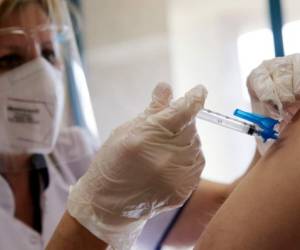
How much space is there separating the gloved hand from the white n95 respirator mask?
0.62m

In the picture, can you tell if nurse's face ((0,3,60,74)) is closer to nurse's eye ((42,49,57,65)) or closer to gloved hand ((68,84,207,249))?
nurse's eye ((42,49,57,65))

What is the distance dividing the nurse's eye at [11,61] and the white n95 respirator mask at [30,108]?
0.06 feet

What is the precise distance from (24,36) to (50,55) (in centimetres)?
13

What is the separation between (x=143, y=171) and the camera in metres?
0.72

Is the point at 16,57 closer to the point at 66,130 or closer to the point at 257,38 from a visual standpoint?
the point at 66,130

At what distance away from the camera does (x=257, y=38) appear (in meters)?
1.75

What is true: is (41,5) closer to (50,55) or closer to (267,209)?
(50,55)

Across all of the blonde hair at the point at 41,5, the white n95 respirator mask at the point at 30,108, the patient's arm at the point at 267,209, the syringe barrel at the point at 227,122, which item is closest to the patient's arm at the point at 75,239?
the patient's arm at the point at 267,209

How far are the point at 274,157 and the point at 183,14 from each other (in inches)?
53.5

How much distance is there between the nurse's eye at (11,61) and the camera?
4.42 feet

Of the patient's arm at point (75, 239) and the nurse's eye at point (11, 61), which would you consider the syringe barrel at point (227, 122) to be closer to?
the patient's arm at point (75, 239)

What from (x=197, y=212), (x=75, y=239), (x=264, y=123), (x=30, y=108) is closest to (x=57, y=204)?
(x=30, y=108)

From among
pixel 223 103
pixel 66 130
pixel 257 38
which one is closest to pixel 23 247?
pixel 66 130

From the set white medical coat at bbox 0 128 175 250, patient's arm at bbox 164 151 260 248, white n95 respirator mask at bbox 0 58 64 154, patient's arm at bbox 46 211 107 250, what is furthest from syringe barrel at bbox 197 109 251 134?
white n95 respirator mask at bbox 0 58 64 154
